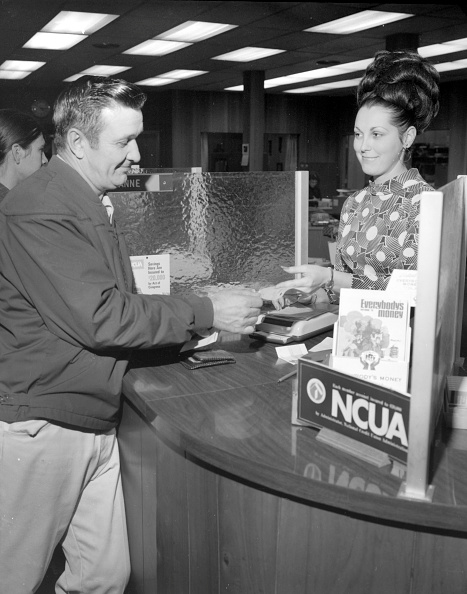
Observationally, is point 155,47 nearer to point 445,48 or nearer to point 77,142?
point 445,48

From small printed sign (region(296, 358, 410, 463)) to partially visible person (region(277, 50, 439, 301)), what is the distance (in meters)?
0.68

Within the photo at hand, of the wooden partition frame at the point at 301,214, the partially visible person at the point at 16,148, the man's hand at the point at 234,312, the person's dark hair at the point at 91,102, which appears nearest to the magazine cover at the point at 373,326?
the man's hand at the point at 234,312

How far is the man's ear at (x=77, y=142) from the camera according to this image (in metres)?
1.67

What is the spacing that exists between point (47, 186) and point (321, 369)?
0.80 m

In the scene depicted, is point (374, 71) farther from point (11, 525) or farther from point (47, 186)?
point (11, 525)

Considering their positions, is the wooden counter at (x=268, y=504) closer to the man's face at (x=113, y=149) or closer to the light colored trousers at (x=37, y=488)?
the light colored trousers at (x=37, y=488)

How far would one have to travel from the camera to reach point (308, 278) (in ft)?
6.68

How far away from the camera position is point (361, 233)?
91.1 inches

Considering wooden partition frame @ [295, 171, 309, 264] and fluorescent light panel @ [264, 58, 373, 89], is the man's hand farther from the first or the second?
fluorescent light panel @ [264, 58, 373, 89]

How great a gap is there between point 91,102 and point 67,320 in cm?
56

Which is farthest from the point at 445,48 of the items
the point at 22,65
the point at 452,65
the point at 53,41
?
the point at 22,65

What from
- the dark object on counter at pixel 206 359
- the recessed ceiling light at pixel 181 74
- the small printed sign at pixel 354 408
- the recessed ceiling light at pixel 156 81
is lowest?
the dark object on counter at pixel 206 359

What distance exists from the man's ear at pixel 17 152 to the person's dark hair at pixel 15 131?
1 cm

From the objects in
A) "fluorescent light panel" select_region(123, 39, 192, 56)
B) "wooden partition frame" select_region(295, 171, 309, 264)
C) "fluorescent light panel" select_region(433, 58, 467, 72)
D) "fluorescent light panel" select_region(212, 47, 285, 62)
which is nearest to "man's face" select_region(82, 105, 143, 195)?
"wooden partition frame" select_region(295, 171, 309, 264)
